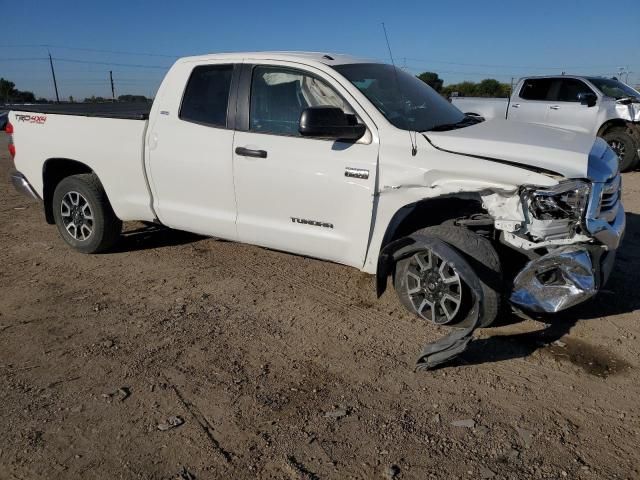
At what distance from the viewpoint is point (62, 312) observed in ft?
14.2

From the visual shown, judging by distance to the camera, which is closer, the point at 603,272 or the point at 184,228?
the point at 603,272

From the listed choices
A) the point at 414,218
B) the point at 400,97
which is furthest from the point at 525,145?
A: the point at 400,97

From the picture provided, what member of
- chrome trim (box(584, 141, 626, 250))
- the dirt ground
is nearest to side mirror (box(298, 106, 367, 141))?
the dirt ground

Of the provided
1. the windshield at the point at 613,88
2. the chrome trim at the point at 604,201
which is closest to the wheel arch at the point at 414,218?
the chrome trim at the point at 604,201

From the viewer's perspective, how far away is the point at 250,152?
14.2ft

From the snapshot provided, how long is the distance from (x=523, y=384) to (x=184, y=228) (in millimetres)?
3115

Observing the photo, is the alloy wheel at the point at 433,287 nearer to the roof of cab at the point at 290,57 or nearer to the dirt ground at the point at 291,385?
the dirt ground at the point at 291,385

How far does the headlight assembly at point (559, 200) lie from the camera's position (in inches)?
132

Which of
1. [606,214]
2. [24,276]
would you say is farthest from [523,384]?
[24,276]

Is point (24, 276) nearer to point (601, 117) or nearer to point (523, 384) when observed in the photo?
point (523, 384)

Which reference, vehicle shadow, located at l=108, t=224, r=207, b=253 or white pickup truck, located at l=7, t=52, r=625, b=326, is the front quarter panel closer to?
white pickup truck, located at l=7, t=52, r=625, b=326

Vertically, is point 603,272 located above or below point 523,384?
above

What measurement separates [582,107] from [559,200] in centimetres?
818

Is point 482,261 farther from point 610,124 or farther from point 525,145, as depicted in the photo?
point 610,124
